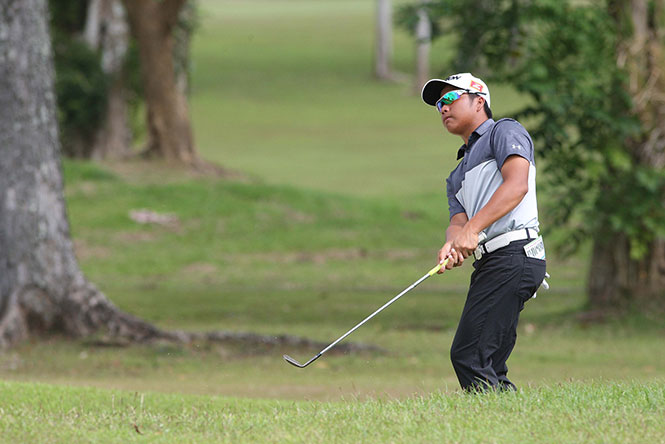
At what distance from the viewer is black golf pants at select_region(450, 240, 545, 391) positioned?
581 cm

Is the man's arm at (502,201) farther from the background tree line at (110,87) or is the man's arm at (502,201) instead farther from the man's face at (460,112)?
the background tree line at (110,87)

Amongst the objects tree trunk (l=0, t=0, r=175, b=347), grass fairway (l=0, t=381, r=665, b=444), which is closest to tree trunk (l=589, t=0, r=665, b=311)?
tree trunk (l=0, t=0, r=175, b=347)

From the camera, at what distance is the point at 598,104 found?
1282cm

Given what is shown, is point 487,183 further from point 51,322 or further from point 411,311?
point 411,311

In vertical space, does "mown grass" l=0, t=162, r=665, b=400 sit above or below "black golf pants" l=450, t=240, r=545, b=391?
below

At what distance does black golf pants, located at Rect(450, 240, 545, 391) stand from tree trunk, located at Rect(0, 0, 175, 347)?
6.39 metres

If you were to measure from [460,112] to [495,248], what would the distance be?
2.67 feet

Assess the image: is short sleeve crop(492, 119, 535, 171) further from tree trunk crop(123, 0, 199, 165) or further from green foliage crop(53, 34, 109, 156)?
green foliage crop(53, 34, 109, 156)

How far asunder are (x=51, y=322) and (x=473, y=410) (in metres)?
7.16

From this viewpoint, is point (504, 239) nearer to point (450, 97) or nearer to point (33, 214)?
point (450, 97)

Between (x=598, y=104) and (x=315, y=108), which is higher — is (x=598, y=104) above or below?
above

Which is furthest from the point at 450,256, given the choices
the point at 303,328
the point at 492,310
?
the point at 303,328

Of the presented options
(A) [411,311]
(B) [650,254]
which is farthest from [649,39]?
(A) [411,311]

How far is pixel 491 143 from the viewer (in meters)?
5.91
